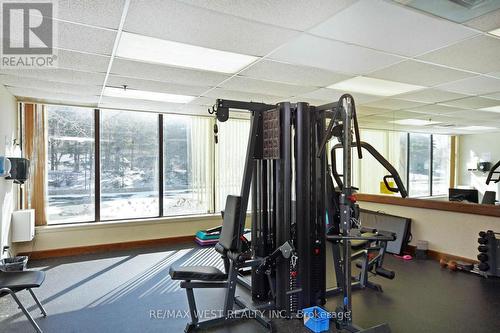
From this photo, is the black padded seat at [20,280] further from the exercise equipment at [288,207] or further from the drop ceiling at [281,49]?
the drop ceiling at [281,49]

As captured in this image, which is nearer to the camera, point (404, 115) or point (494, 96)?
point (494, 96)

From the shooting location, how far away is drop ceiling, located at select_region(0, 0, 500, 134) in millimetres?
2090

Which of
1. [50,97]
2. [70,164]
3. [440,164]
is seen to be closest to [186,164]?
[70,164]

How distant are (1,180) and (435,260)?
562 centimetres

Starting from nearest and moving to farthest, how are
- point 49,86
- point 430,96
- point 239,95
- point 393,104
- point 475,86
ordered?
point 49,86
point 475,86
point 239,95
point 430,96
point 393,104

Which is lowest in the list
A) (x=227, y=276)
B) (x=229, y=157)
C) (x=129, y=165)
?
(x=227, y=276)

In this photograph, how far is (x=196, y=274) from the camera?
258 centimetres

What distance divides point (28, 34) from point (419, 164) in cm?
802

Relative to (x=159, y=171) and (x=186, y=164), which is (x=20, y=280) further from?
(x=186, y=164)

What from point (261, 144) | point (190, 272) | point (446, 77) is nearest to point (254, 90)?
point (261, 144)

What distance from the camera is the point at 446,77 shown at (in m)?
3.62

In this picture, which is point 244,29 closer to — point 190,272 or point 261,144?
point 261,144

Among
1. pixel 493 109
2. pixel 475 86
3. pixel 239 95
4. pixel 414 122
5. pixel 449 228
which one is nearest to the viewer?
pixel 475 86

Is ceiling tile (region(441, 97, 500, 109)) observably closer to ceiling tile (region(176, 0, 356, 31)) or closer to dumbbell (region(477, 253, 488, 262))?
dumbbell (region(477, 253, 488, 262))
